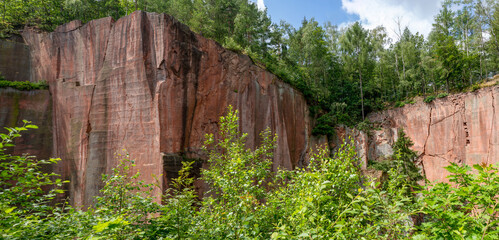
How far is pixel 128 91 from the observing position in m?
14.3

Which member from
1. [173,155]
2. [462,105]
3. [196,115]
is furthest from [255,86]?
[462,105]

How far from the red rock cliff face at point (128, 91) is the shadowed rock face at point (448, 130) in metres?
18.8

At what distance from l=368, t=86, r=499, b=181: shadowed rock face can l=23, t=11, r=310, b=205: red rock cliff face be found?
18.8 meters

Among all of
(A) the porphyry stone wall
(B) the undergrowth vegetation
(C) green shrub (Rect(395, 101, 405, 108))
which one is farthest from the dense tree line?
(B) the undergrowth vegetation

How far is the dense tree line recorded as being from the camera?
25234 millimetres

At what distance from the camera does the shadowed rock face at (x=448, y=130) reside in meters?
21.1

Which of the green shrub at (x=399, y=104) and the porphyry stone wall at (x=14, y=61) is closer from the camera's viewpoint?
the porphyry stone wall at (x=14, y=61)

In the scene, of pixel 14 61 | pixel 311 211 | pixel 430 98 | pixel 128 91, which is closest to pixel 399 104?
pixel 430 98

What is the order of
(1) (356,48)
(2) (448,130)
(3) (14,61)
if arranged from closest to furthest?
(3) (14,61)
(2) (448,130)
(1) (356,48)

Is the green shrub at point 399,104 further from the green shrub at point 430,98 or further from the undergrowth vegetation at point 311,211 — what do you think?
the undergrowth vegetation at point 311,211

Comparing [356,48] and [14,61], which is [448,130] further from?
[14,61]

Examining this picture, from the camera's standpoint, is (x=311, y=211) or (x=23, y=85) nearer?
(x=311, y=211)

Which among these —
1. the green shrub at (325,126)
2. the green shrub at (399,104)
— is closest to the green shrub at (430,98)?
the green shrub at (399,104)

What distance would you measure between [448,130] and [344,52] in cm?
1699
